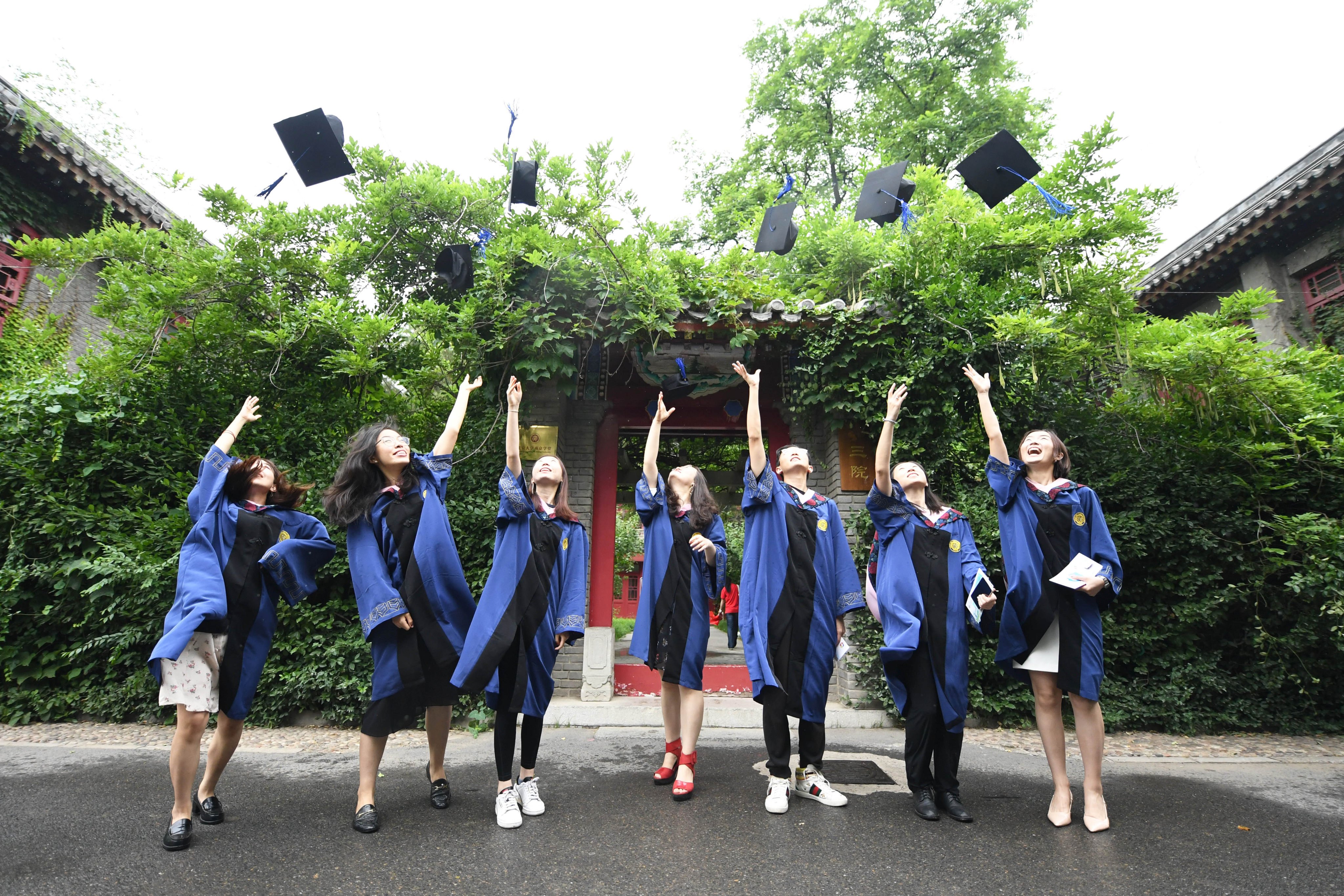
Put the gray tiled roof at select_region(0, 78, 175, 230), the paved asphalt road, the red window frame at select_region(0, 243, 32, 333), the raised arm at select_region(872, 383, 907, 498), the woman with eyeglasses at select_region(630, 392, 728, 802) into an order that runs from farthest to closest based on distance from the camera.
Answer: the red window frame at select_region(0, 243, 32, 333), the gray tiled roof at select_region(0, 78, 175, 230), the woman with eyeglasses at select_region(630, 392, 728, 802), the raised arm at select_region(872, 383, 907, 498), the paved asphalt road

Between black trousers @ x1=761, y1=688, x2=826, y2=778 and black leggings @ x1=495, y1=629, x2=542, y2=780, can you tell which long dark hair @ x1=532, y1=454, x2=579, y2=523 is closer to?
black leggings @ x1=495, y1=629, x2=542, y2=780

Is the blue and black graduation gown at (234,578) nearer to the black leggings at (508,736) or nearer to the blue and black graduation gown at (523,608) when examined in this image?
the blue and black graduation gown at (523,608)

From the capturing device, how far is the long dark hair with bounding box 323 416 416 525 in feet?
9.63

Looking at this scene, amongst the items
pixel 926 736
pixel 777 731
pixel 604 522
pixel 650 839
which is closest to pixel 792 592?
pixel 777 731

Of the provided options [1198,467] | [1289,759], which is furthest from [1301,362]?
[1289,759]

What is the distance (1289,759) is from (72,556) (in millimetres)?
8682

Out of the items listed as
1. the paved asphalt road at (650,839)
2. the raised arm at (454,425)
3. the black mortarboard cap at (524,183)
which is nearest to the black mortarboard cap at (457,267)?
the black mortarboard cap at (524,183)

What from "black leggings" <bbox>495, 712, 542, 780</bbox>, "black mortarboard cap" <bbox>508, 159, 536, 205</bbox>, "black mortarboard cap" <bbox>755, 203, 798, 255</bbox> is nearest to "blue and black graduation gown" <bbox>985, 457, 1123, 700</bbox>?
"black leggings" <bbox>495, 712, 542, 780</bbox>

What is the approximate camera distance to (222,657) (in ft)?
9.29

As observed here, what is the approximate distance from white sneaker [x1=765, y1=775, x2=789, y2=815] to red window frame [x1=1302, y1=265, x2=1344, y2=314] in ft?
31.2

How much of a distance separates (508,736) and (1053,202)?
5445 mm

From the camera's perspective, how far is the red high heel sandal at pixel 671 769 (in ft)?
11.4

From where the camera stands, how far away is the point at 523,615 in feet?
9.73

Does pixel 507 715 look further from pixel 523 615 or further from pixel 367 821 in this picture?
pixel 367 821
